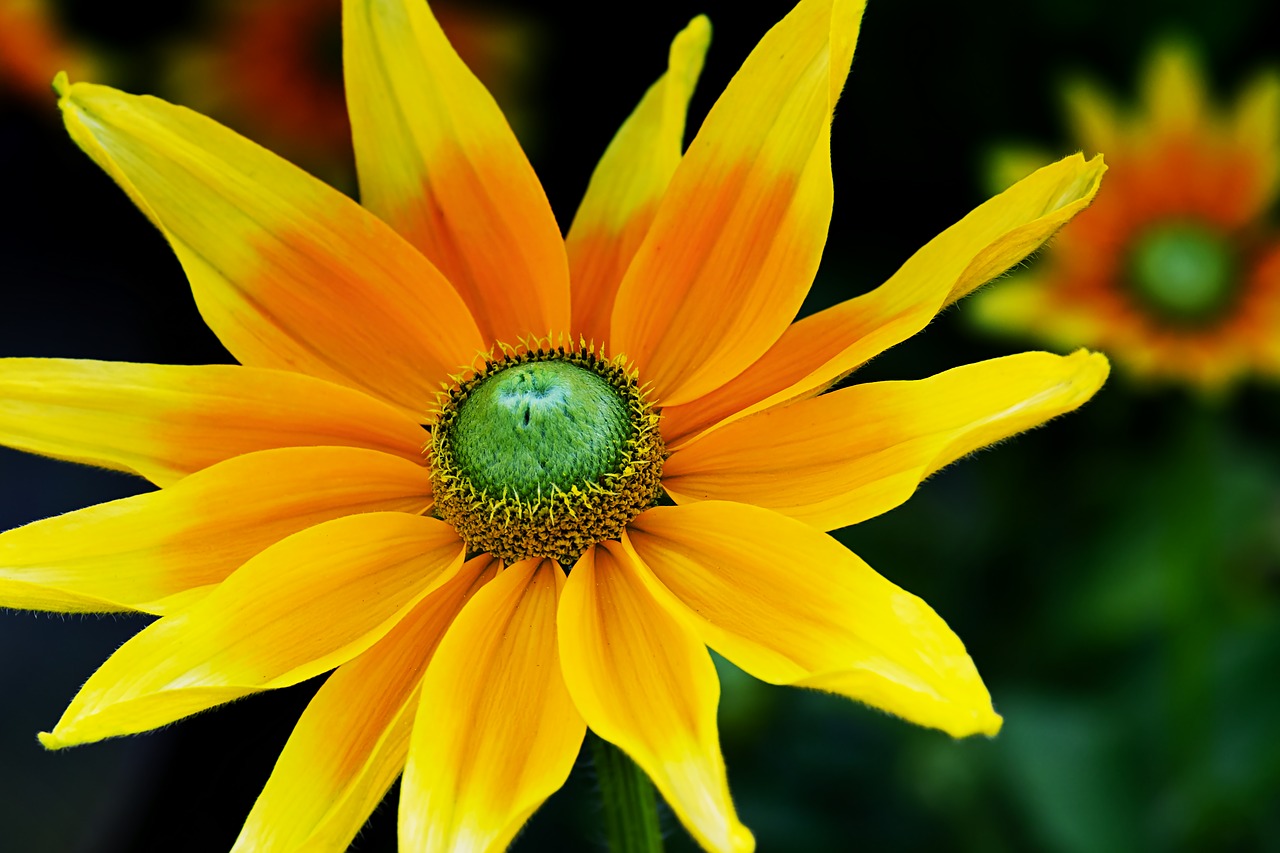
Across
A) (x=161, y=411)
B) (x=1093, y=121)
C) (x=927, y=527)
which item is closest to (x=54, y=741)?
(x=161, y=411)

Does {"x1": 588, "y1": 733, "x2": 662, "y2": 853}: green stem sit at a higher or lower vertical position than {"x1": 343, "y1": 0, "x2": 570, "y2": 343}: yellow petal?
lower

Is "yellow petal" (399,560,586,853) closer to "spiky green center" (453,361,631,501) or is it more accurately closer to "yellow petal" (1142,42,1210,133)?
"spiky green center" (453,361,631,501)

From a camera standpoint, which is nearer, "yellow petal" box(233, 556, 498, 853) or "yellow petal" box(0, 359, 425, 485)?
"yellow petal" box(233, 556, 498, 853)

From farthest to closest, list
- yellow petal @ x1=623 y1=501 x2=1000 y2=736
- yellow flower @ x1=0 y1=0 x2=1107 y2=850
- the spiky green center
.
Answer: the spiky green center, yellow flower @ x1=0 y1=0 x2=1107 y2=850, yellow petal @ x1=623 y1=501 x2=1000 y2=736

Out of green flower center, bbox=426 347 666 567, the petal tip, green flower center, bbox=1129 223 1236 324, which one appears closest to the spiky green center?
green flower center, bbox=426 347 666 567

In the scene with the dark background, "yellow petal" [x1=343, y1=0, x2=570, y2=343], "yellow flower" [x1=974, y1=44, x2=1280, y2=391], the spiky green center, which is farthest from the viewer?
"yellow flower" [x1=974, y1=44, x2=1280, y2=391]

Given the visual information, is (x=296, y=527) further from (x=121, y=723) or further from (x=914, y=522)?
(x=914, y=522)

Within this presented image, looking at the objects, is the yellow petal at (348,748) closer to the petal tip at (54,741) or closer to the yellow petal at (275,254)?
the petal tip at (54,741)

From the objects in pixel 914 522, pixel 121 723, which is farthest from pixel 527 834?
pixel 121 723

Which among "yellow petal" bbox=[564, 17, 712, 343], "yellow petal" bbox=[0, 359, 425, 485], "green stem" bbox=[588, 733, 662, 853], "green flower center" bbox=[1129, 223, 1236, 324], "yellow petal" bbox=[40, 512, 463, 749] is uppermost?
"green flower center" bbox=[1129, 223, 1236, 324]
